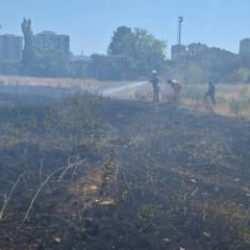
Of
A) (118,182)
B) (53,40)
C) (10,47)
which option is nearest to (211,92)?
(118,182)

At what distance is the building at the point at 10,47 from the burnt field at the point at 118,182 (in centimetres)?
3502

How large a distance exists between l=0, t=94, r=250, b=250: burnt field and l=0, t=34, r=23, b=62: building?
35.0 metres

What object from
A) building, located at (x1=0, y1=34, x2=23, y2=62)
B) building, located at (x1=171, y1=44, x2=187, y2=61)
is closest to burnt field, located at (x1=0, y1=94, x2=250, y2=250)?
building, located at (x1=171, y1=44, x2=187, y2=61)

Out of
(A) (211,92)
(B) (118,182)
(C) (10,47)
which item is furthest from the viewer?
(C) (10,47)

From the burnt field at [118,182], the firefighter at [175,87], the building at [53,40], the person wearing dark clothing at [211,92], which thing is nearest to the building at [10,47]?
the building at [53,40]

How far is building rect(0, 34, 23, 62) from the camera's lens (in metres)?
48.1

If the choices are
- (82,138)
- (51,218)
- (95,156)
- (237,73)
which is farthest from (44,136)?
(237,73)

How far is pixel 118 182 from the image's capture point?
7.86m

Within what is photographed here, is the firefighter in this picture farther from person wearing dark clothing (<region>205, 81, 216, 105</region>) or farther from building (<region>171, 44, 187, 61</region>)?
building (<region>171, 44, 187, 61</region>)

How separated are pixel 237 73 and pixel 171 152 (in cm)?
2677

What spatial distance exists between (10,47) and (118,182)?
43.5 meters

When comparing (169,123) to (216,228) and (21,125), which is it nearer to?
(21,125)

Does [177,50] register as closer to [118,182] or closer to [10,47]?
[10,47]

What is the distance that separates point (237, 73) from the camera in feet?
119
